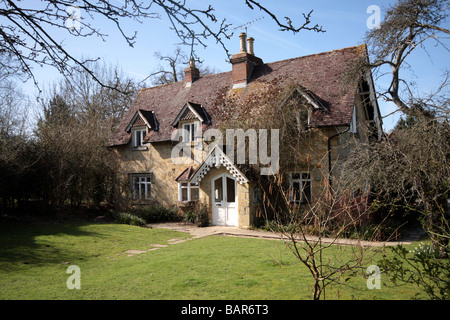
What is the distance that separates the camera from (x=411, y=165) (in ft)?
29.1

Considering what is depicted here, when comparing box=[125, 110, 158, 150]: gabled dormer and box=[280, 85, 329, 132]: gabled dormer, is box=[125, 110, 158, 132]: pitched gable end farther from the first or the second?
box=[280, 85, 329, 132]: gabled dormer

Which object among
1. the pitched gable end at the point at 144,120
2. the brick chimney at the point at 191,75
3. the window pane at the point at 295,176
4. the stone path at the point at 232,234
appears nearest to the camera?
the stone path at the point at 232,234

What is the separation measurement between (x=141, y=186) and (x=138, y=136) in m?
3.21

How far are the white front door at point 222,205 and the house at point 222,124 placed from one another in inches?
1.9

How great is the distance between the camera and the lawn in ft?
20.0

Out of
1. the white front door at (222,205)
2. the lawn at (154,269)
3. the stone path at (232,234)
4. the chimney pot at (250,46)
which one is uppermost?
the chimney pot at (250,46)

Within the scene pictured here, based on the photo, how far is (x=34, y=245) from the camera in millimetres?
10422

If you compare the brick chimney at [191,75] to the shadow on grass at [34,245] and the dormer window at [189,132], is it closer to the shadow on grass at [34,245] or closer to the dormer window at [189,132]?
the dormer window at [189,132]

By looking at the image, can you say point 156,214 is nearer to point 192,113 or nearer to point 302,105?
point 192,113

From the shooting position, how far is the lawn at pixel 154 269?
20.0ft

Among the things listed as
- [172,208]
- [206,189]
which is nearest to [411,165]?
[206,189]

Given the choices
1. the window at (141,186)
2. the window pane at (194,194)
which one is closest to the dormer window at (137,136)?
the window at (141,186)
